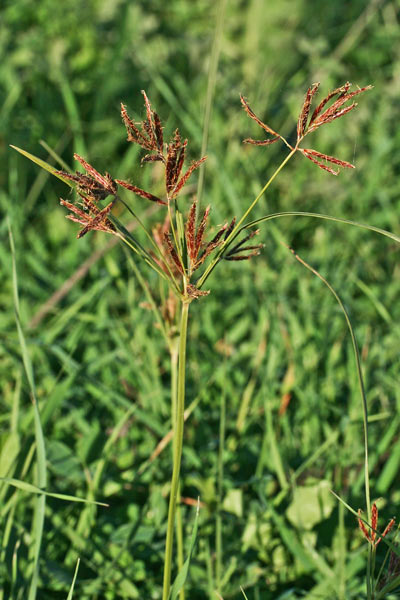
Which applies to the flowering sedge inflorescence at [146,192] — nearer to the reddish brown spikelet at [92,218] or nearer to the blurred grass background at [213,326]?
the reddish brown spikelet at [92,218]

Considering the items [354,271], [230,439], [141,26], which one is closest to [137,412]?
[230,439]

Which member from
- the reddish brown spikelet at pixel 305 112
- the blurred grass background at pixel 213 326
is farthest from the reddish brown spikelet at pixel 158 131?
the blurred grass background at pixel 213 326

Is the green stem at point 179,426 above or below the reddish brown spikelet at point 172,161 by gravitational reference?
below

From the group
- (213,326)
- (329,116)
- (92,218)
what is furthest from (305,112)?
(213,326)

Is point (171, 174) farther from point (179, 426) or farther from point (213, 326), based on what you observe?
point (213, 326)

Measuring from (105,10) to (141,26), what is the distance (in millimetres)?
235

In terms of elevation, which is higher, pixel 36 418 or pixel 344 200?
pixel 344 200

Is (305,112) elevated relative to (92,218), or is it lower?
elevated

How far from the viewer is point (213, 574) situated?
124 cm

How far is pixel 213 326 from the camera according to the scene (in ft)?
6.48

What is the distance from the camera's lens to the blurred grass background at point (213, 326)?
1290 mm

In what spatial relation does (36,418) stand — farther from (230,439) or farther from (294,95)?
(294,95)

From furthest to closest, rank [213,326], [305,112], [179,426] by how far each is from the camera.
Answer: [213,326]
[179,426]
[305,112]

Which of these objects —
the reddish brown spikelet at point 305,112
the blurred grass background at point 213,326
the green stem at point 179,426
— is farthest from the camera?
the blurred grass background at point 213,326
